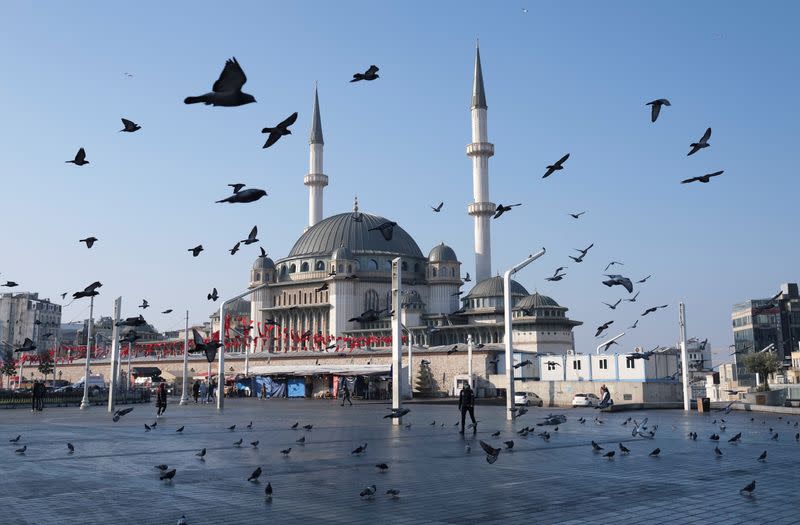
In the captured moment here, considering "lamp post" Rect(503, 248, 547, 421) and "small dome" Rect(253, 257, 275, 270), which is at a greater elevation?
"small dome" Rect(253, 257, 275, 270)

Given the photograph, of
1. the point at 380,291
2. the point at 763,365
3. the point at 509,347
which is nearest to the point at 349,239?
the point at 380,291

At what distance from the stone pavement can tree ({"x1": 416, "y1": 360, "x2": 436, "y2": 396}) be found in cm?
4281

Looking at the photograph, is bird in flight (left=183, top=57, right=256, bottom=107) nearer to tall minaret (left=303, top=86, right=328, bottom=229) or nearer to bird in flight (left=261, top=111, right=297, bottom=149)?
bird in flight (left=261, top=111, right=297, bottom=149)

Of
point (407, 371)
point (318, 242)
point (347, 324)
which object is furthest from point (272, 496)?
point (318, 242)

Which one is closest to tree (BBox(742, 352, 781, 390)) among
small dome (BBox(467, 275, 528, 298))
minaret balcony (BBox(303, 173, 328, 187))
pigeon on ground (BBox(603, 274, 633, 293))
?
small dome (BBox(467, 275, 528, 298))

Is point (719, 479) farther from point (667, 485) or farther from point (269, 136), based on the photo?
point (269, 136)

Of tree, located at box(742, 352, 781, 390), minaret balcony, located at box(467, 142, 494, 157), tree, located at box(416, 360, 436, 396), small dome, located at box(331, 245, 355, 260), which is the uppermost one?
minaret balcony, located at box(467, 142, 494, 157)

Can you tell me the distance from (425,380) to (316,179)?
148ft

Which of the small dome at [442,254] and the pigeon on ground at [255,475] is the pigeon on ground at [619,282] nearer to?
the pigeon on ground at [255,475]

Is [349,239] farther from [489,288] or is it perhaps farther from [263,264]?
[489,288]

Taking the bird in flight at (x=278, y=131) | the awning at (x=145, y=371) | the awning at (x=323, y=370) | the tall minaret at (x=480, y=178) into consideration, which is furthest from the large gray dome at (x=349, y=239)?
the bird in flight at (x=278, y=131)

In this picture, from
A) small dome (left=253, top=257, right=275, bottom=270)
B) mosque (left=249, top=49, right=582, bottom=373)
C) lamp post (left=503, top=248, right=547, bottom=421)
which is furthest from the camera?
small dome (left=253, top=257, right=275, bottom=270)

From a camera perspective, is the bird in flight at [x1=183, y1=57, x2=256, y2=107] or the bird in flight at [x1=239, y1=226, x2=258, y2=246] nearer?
the bird in flight at [x1=183, y1=57, x2=256, y2=107]

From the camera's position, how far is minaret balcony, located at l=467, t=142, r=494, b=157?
8388cm
